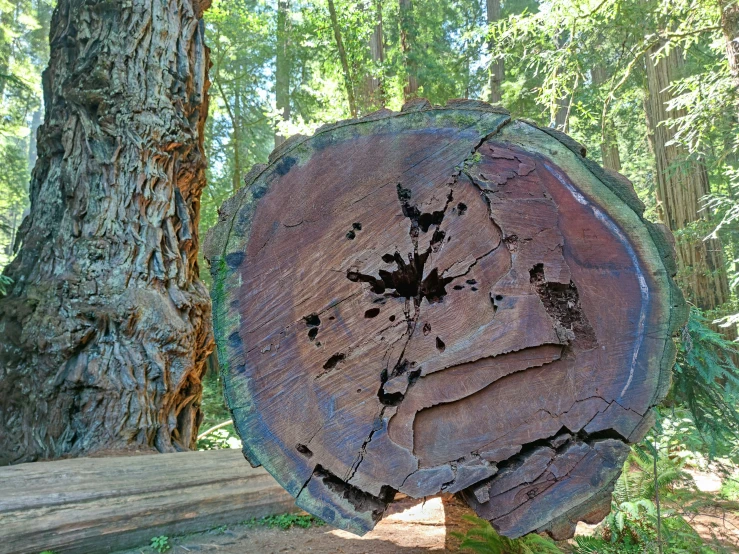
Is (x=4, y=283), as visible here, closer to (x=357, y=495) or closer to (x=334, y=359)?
(x=334, y=359)

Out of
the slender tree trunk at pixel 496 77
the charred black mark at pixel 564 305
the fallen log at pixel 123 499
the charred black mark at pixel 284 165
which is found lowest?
the fallen log at pixel 123 499

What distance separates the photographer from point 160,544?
2.55 m

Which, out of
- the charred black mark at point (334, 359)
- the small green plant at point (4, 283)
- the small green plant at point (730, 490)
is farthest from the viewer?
the small green plant at point (730, 490)

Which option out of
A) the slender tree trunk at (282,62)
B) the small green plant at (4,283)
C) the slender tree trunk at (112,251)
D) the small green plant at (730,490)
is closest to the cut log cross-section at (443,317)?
the slender tree trunk at (112,251)

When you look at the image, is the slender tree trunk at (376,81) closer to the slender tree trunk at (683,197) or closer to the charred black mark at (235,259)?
the slender tree trunk at (683,197)

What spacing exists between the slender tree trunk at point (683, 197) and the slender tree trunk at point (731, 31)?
0.93 m

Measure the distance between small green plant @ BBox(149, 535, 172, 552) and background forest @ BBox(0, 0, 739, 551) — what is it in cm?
249

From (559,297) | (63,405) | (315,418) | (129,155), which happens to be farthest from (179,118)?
(559,297)

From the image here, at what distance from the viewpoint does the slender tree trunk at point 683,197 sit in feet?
20.6

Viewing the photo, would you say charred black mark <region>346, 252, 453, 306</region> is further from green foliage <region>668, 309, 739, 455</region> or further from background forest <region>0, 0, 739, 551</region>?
green foliage <region>668, 309, 739, 455</region>

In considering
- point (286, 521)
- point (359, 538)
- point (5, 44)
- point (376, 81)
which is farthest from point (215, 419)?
point (5, 44)

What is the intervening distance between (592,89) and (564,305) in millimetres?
8343

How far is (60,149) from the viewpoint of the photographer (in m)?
3.76

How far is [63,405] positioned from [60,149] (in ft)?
6.52
